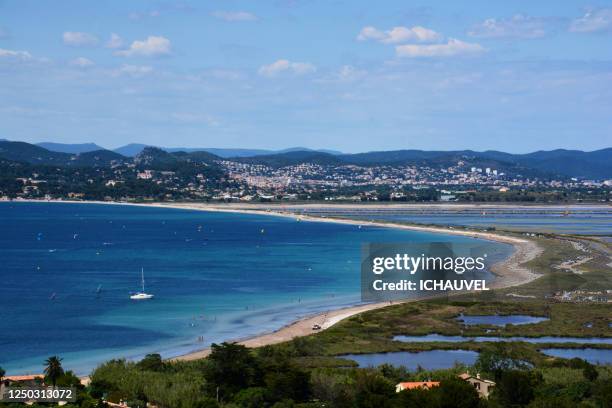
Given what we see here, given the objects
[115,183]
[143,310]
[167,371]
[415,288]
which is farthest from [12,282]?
[115,183]

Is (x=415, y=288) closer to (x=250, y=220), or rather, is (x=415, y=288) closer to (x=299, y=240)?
(x=299, y=240)

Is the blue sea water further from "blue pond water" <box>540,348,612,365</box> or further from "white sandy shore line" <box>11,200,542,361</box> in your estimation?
"blue pond water" <box>540,348,612,365</box>

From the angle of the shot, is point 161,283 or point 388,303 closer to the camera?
point 388,303

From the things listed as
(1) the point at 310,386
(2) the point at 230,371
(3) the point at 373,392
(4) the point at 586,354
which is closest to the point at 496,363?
(3) the point at 373,392

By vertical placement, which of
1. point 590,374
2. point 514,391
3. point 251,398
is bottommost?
point 590,374

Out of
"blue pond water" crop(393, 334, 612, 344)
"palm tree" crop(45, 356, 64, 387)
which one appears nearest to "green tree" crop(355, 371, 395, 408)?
"palm tree" crop(45, 356, 64, 387)

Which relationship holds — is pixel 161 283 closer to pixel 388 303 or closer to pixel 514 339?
pixel 388 303

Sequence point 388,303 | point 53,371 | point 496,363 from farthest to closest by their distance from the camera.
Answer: point 388,303
point 496,363
point 53,371
